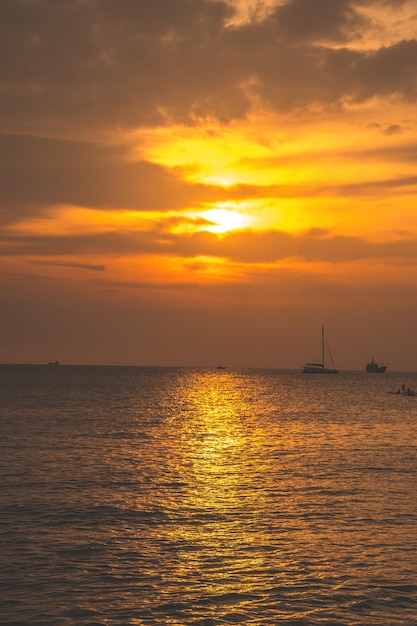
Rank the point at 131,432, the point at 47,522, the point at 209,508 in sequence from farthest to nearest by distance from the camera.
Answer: the point at 131,432, the point at 209,508, the point at 47,522

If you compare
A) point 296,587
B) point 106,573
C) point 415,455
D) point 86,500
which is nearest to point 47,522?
point 86,500

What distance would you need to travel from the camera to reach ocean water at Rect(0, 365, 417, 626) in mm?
23406

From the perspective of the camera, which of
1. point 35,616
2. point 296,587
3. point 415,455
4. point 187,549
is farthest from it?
point 415,455

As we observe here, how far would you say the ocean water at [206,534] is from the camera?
76.8 ft

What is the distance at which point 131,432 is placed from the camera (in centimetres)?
8562

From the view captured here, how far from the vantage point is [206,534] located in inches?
1299

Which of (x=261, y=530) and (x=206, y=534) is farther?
(x=261, y=530)

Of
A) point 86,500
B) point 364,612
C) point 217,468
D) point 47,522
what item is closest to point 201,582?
point 364,612

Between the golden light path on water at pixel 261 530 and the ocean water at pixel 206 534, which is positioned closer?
the ocean water at pixel 206 534

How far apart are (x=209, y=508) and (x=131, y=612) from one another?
16648 mm

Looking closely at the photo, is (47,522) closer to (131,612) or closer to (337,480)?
(131,612)

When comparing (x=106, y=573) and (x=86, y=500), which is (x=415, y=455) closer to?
(x=86, y=500)

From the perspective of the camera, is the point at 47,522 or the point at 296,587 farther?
the point at 47,522

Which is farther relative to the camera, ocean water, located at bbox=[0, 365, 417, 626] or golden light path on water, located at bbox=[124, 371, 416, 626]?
golden light path on water, located at bbox=[124, 371, 416, 626]
